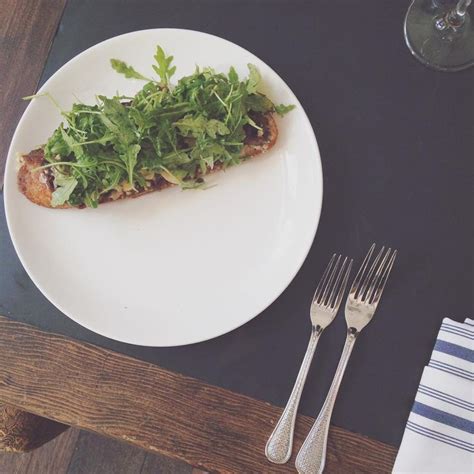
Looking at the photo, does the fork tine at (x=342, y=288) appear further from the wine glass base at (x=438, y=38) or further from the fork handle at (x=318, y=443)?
the wine glass base at (x=438, y=38)

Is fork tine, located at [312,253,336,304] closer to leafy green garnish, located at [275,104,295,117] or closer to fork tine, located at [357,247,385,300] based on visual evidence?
fork tine, located at [357,247,385,300]

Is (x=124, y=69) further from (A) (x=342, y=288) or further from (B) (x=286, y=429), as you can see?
(B) (x=286, y=429)

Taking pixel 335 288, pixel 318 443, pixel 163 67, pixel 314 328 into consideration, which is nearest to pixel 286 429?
pixel 318 443

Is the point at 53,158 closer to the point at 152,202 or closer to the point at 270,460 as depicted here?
the point at 152,202

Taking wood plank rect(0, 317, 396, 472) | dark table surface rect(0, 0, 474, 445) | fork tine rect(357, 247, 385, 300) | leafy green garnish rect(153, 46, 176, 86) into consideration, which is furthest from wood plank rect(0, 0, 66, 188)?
fork tine rect(357, 247, 385, 300)

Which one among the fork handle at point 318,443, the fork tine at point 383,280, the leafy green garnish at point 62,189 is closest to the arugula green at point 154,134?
the leafy green garnish at point 62,189

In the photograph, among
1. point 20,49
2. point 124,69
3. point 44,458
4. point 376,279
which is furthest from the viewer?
point 44,458
